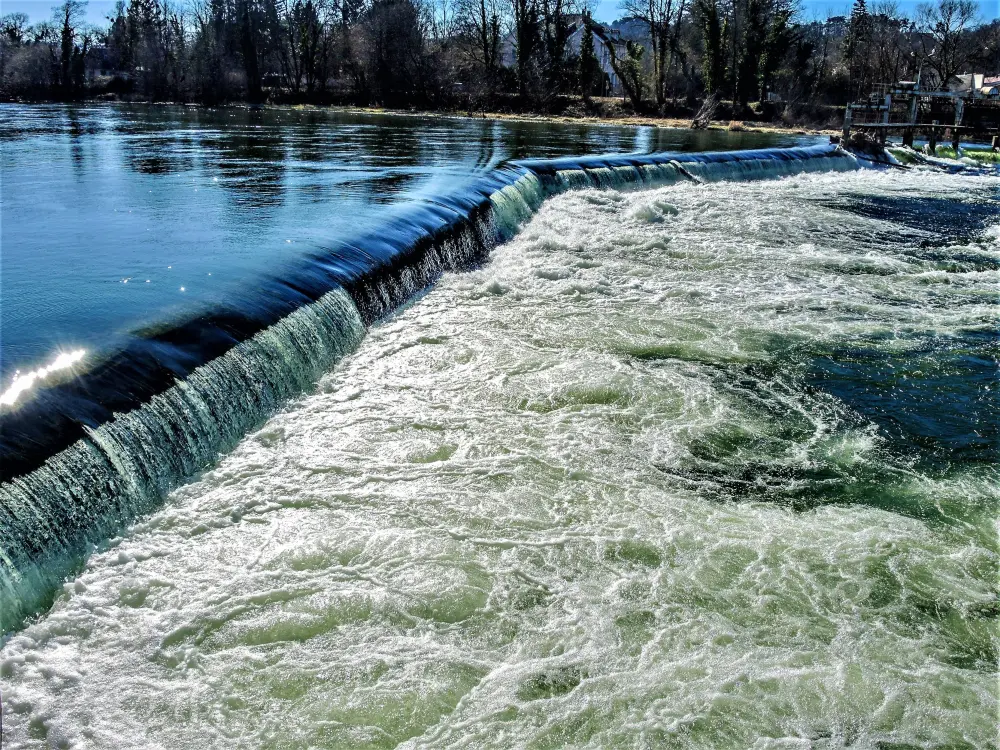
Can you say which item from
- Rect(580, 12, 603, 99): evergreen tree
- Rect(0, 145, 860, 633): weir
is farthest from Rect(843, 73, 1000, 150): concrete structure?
Rect(0, 145, 860, 633): weir

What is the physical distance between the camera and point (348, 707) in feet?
10.7

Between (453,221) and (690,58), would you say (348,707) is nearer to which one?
(453,221)

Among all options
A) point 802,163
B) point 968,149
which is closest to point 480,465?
point 802,163

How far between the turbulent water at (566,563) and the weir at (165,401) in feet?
0.50

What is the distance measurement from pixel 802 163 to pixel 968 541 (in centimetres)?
1983

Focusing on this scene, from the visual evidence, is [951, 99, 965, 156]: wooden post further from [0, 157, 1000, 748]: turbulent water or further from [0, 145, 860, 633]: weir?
[0, 145, 860, 633]: weir

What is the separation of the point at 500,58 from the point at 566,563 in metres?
56.5

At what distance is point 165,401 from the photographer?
188 inches

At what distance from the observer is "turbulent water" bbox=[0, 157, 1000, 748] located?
3.25 m

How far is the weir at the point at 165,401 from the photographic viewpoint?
379 centimetres

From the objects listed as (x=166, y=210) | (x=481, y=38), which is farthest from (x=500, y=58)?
(x=166, y=210)

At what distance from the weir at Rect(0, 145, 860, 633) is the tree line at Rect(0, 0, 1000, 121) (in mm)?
39230

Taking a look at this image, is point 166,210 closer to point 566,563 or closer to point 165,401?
point 165,401

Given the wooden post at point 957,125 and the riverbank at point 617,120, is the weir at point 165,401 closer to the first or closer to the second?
the wooden post at point 957,125
